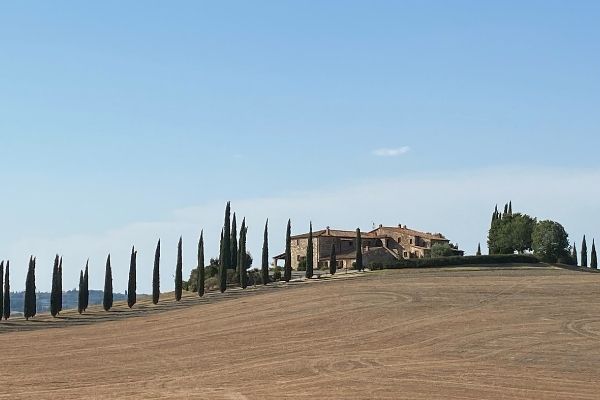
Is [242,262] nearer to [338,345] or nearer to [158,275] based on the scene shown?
[158,275]

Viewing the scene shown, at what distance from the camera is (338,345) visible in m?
46.4

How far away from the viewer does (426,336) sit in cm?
4844

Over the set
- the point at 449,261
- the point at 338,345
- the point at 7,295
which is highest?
the point at 449,261

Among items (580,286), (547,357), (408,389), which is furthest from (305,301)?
(408,389)

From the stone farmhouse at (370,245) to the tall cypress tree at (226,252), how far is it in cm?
1820

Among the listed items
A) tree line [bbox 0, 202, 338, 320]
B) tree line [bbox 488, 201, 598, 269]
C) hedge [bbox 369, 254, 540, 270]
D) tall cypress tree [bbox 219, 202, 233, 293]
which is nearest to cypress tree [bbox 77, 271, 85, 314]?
tree line [bbox 0, 202, 338, 320]

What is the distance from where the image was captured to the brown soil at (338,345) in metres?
34.6

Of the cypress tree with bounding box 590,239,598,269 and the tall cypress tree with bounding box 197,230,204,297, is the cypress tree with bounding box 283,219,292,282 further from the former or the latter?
the cypress tree with bounding box 590,239,598,269

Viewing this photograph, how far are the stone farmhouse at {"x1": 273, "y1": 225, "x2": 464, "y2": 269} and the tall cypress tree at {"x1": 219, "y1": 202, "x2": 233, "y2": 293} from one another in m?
18.2

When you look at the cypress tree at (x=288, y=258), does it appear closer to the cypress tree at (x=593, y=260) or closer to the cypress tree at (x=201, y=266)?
the cypress tree at (x=201, y=266)

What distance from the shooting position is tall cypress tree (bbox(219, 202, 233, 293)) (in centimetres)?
8212

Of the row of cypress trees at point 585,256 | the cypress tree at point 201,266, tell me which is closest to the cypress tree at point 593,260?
the row of cypress trees at point 585,256

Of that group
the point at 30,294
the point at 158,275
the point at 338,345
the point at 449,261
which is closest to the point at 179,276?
the point at 158,275

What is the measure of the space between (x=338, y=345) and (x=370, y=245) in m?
68.7
